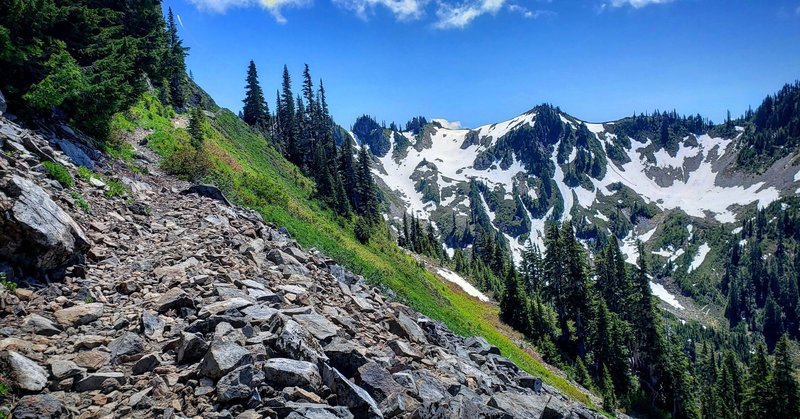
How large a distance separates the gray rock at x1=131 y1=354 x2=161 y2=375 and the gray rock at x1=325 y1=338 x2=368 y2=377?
10.4ft

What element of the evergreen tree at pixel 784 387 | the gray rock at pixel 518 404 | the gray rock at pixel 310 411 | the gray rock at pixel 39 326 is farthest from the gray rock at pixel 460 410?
the evergreen tree at pixel 784 387

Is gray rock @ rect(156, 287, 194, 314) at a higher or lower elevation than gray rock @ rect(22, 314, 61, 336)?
higher

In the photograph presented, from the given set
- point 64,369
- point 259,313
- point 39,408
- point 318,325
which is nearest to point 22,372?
point 64,369

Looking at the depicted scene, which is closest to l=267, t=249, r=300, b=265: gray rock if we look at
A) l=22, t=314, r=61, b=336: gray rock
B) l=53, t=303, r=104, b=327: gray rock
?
l=53, t=303, r=104, b=327: gray rock

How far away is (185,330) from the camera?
8141 millimetres

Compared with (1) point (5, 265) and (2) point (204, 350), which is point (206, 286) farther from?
(1) point (5, 265)

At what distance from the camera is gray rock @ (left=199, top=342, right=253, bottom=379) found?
6.88m

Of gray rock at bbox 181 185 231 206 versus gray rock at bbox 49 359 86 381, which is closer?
gray rock at bbox 49 359 86 381

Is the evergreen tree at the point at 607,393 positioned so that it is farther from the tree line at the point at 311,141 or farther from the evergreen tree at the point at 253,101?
the evergreen tree at the point at 253,101

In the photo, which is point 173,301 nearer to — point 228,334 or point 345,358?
point 228,334

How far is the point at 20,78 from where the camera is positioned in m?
16.1

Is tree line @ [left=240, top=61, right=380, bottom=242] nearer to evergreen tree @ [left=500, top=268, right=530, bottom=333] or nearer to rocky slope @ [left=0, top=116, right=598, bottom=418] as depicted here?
evergreen tree @ [left=500, top=268, right=530, bottom=333]

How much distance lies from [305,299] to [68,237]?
19.0 ft

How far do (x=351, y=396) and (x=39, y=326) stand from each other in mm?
5847
